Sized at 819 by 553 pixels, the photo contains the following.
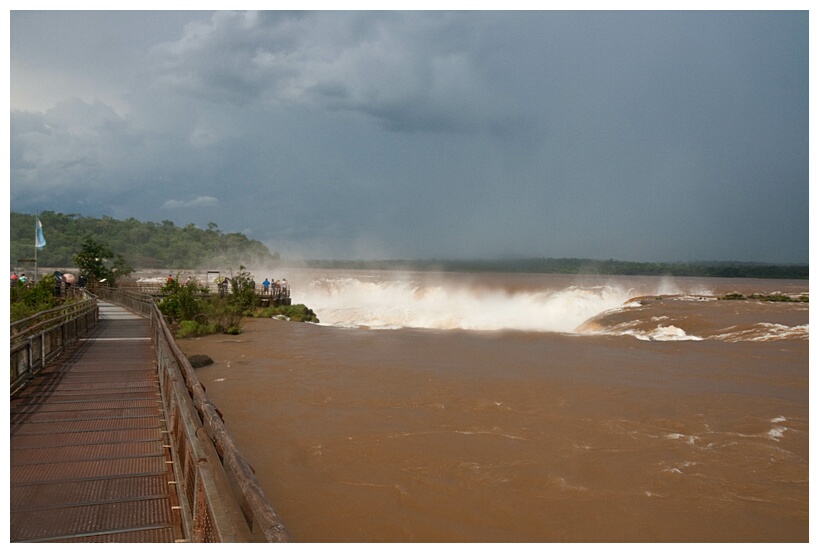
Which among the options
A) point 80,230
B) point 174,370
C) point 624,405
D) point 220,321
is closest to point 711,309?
point 624,405

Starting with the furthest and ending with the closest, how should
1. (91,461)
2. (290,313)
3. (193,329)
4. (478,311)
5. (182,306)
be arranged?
(478,311) → (290,313) → (182,306) → (193,329) → (91,461)

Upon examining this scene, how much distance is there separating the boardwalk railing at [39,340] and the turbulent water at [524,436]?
11.6 feet

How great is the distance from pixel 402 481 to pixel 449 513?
3.85 feet

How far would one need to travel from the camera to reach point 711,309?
3275cm

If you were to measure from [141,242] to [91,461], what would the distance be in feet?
552

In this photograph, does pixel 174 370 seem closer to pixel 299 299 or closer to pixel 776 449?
pixel 776 449

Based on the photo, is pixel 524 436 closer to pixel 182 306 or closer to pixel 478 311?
pixel 182 306

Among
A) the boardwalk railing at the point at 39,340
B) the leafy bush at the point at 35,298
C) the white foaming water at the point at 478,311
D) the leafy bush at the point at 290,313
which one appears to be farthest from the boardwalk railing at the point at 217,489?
the leafy bush at the point at 290,313

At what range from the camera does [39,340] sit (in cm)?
1170

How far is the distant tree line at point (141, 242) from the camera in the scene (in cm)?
12325

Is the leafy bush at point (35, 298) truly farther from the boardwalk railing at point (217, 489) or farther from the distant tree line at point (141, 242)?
the distant tree line at point (141, 242)

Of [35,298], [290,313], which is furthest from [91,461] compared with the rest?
[290,313]

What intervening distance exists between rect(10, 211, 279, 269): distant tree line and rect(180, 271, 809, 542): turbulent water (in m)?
112

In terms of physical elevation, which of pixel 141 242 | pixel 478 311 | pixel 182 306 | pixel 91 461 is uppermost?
pixel 141 242
